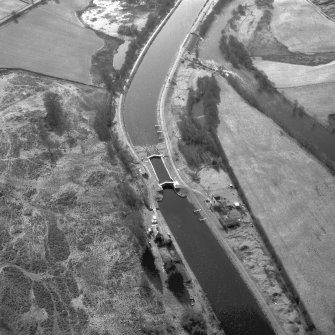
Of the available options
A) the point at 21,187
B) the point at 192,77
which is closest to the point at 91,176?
the point at 21,187

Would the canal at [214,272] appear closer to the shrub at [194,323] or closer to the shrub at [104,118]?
the shrub at [194,323]

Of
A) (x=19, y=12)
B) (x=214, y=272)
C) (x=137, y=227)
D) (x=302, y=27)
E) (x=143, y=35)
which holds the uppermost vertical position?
(x=302, y=27)

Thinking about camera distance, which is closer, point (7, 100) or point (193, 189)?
point (193, 189)

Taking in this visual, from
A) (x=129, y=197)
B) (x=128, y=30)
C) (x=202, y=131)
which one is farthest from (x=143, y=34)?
(x=129, y=197)

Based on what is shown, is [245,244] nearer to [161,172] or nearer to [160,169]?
[161,172]

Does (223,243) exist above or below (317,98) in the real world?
below

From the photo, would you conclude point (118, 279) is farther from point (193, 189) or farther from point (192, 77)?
point (192, 77)

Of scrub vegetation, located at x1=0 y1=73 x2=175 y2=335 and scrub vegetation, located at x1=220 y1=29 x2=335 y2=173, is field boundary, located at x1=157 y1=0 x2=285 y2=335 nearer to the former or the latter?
scrub vegetation, located at x1=0 y1=73 x2=175 y2=335
